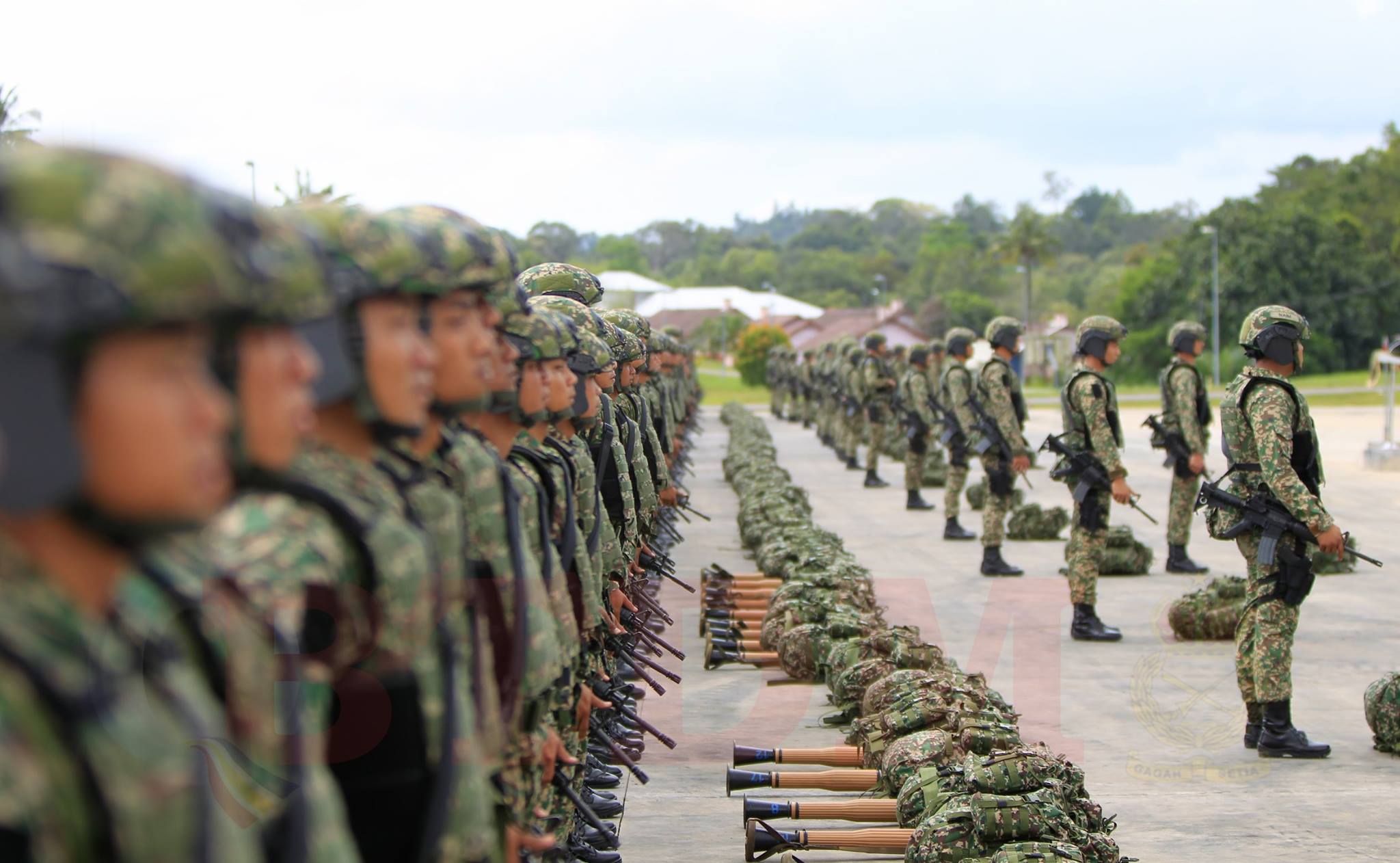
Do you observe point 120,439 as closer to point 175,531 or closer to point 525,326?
point 175,531

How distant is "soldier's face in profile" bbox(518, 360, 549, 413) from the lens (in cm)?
518

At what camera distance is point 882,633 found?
A: 9.55 m

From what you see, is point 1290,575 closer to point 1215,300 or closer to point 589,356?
point 589,356

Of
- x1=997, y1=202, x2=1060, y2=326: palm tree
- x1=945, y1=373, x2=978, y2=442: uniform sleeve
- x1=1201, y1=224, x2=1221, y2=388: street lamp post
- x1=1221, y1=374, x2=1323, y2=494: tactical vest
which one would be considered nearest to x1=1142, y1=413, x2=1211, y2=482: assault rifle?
x1=945, y1=373, x2=978, y2=442: uniform sleeve

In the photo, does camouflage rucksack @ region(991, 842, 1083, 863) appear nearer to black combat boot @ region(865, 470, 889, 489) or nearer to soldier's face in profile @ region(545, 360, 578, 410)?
soldier's face in profile @ region(545, 360, 578, 410)

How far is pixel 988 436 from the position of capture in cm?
1519

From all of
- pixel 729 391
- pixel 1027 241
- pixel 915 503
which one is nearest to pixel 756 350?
pixel 729 391

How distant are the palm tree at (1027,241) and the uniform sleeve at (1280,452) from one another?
218 feet

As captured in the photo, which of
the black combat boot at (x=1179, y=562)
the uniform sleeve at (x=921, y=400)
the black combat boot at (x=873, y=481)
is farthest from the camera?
the black combat boot at (x=873, y=481)

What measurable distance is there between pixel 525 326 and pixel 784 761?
3408mm

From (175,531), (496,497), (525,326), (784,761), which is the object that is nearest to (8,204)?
(175,531)

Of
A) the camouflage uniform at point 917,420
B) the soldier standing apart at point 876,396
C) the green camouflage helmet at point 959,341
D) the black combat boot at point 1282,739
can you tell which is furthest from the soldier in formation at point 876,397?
the black combat boot at point 1282,739

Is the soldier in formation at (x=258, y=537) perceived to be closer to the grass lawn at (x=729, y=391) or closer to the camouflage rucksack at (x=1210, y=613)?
the camouflage rucksack at (x=1210, y=613)

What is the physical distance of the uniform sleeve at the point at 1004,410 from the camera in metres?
14.6
